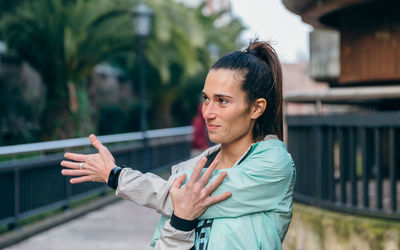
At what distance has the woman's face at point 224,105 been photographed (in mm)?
1815

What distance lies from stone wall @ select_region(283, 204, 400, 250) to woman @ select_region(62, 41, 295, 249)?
9.23ft

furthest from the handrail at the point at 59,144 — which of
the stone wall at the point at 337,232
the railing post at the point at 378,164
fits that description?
the railing post at the point at 378,164

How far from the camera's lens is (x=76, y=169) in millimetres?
1887

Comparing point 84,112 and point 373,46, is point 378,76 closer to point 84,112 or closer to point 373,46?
point 373,46

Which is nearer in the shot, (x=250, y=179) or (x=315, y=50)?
(x=250, y=179)

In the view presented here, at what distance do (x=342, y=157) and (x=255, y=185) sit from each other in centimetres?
334

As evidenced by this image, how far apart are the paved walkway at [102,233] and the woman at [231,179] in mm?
4926

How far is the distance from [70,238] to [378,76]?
14.7ft

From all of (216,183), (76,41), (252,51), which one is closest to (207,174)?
(216,183)

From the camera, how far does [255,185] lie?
1749 millimetres

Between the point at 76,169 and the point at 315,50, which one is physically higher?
the point at 315,50

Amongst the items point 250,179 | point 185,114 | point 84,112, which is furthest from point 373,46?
point 185,114

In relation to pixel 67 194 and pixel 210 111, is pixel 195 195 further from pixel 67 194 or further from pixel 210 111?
pixel 67 194

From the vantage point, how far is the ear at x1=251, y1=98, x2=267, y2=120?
1.87 metres
